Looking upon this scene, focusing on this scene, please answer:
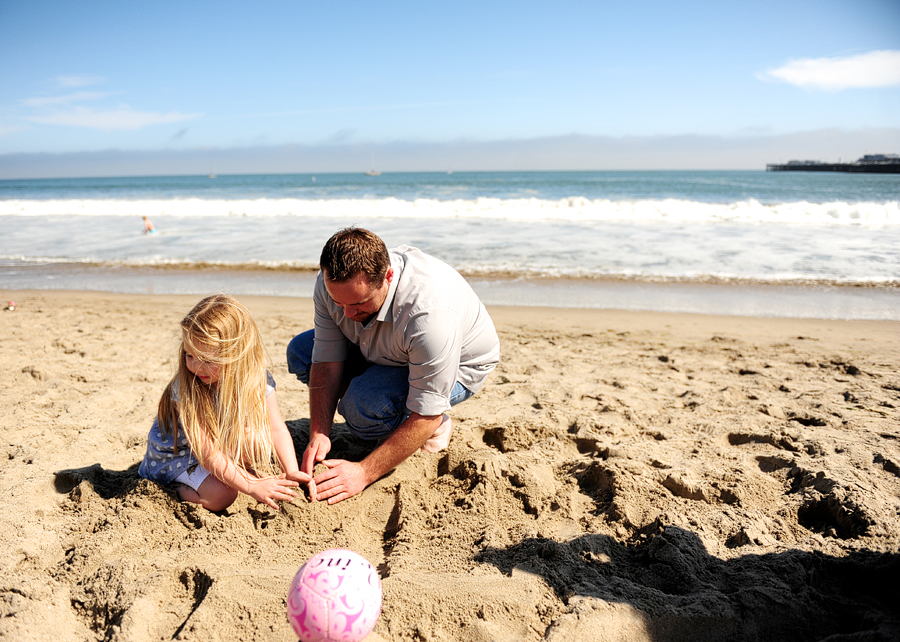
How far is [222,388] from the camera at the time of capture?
2.70 metres

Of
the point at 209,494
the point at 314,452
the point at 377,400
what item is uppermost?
the point at 377,400

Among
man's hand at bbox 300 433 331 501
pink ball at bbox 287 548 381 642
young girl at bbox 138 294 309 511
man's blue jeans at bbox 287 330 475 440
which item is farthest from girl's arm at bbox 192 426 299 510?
pink ball at bbox 287 548 381 642

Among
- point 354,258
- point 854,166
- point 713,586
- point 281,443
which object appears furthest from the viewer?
point 854,166

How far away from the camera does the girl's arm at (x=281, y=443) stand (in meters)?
2.92

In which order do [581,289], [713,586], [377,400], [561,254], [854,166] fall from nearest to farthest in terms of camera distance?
[713,586] < [377,400] < [581,289] < [561,254] < [854,166]

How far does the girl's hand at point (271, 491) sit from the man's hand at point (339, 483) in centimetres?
13

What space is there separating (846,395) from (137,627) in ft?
15.3

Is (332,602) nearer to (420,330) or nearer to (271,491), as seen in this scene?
(271,491)

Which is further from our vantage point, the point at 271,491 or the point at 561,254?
the point at 561,254

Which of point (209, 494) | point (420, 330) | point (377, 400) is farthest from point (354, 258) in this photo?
point (209, 494)

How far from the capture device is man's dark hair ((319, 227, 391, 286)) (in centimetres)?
258

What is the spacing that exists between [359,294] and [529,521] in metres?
1.38

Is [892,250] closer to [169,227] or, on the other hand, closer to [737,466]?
[737,466]

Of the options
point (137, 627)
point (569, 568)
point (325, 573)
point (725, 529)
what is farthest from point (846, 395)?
point (137, 627)
